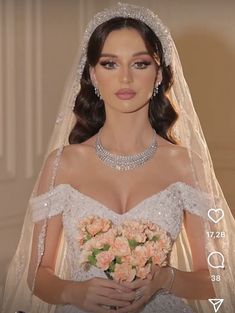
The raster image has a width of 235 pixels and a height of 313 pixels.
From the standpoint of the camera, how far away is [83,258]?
959 millimetres

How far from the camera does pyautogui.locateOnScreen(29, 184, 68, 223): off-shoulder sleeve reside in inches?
42.1

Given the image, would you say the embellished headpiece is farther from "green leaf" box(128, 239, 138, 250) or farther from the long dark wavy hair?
"green leaf" box(128, 239, 138, 250)

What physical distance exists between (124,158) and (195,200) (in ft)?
0.42

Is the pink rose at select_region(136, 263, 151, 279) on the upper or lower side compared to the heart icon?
lower

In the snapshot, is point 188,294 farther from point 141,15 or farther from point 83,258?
point 141,15

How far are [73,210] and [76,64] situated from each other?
0.23m

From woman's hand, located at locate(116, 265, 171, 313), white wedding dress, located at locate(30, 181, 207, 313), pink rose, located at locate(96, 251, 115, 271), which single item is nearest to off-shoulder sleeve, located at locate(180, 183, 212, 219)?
white wedding dress, located at locate(30, 181, 207, 313)

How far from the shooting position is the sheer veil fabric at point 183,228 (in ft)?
3.56

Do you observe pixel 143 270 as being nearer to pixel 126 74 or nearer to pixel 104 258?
pixel 104 258

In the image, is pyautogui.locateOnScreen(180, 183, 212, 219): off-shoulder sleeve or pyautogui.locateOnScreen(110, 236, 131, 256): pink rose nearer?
pyautogui.locateOnScreen(110, 236, 131, 256): pink rose

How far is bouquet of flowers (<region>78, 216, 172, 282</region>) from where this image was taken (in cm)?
92

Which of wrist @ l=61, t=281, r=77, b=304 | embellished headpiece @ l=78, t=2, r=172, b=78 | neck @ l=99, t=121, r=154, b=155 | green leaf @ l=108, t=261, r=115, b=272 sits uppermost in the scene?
embellished headpiece @ l=78, t=2, r=172, b=78

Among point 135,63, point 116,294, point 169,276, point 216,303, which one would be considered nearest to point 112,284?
point 116,294

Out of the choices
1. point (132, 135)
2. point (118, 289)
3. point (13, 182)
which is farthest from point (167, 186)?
point (13, 182)
